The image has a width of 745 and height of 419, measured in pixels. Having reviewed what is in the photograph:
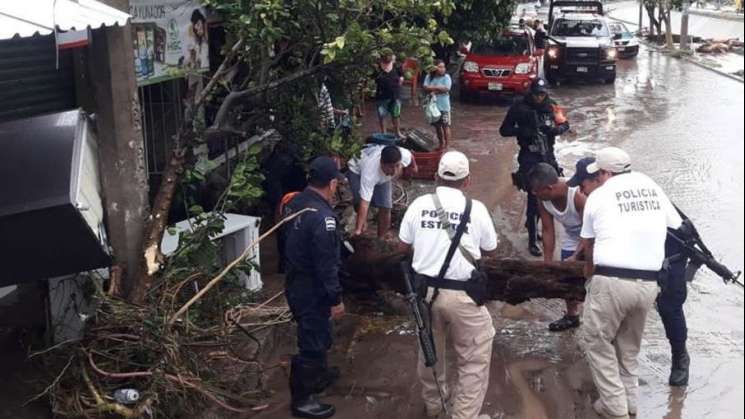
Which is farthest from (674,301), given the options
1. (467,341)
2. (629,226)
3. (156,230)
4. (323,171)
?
(156,230)

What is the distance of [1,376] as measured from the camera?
535cm

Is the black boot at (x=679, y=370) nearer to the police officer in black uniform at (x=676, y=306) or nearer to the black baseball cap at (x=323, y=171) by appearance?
the police officer in black uniform at (x=676, y=306)

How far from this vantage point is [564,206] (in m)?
6.33

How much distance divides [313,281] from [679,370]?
2.71 metres

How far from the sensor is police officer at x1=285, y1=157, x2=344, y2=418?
16.1 feet

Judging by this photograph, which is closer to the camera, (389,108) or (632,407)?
(632,407)

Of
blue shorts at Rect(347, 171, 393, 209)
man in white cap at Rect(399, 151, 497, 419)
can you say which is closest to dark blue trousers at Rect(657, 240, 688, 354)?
man in white cap at Rect(399, 151, 497, 419)

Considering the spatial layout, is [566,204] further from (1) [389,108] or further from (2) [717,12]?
(2) [717,12]

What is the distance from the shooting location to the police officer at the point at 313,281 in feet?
16.1

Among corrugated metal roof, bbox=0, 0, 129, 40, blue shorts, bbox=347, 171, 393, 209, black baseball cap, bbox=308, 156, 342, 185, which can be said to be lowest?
blue shorts, bbox=347, 171, 393, 209

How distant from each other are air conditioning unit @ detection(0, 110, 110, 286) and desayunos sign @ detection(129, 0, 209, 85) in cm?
200

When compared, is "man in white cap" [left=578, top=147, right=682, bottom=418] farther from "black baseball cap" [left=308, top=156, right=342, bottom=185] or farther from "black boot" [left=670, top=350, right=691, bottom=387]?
"black baseball cap" [left=308, top=156, right=342, bottom=185]

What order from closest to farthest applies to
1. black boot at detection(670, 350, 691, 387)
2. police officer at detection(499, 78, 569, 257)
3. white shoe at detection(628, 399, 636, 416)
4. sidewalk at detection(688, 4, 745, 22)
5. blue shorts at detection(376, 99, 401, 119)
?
white shoe at detection(628, 399, 636, 416) → black boot at detection(670, 350, 691, 387) → police officer at detection(499, 78, 569, 257) → blue shorts at detection(376, 99, 401, 119) → sidewalk at detection(688, 4, 745, 22)

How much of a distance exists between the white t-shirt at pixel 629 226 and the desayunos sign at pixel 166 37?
133 inches
